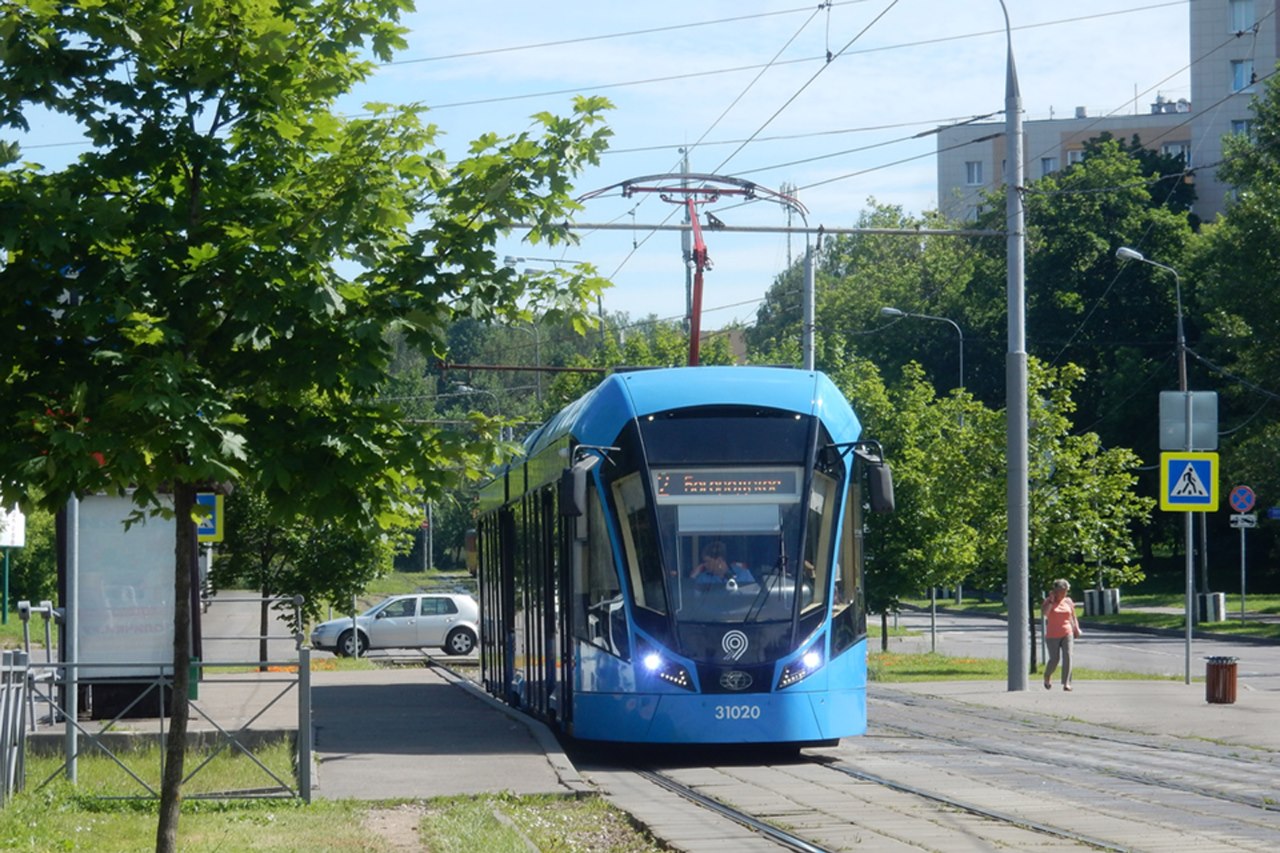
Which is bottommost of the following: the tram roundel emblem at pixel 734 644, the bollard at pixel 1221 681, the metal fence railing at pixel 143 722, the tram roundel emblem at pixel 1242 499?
the bollard at pixel 1221 681

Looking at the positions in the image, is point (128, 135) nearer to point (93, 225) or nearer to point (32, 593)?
point (93, 225)

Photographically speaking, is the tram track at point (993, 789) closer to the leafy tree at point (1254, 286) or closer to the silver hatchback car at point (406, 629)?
the silver hatchback car at point (406, 629)

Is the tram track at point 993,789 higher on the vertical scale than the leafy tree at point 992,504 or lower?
lower

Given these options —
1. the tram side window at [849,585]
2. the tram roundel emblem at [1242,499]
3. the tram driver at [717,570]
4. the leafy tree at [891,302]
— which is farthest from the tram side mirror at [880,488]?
the leafy tree at [891,302]

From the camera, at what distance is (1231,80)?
3324 inches

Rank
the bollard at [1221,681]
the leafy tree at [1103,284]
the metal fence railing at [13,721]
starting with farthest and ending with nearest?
the leafy tree at [1103,284] → the bollard at [1221,681] → the metal fence railing at [13,721]

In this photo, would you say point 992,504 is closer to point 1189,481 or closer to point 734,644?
point 1189,481

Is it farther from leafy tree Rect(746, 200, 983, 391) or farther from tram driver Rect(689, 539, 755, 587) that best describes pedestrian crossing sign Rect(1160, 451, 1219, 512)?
leafy tree Rect(746, 200, 983, 391)

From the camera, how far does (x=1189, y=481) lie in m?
23.4

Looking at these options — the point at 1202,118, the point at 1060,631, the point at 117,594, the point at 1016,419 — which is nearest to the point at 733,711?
the point at 117,594

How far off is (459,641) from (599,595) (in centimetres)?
2805

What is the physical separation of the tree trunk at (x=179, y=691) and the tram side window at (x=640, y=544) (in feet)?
21.9

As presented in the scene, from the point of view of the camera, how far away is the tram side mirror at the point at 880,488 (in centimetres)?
1468

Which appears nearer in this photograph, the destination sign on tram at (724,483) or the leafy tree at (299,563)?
the destination sign on tram at (724,483)
